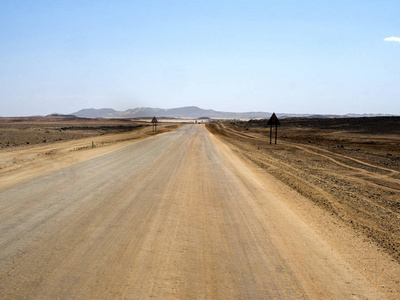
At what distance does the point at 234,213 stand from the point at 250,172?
613 centimetres

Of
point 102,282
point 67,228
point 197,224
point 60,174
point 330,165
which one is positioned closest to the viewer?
point 102,282

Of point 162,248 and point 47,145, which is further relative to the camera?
point 47,145

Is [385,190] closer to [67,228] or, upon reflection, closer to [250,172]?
[250,172]

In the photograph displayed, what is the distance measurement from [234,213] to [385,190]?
667 centimetres

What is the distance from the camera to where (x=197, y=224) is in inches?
244

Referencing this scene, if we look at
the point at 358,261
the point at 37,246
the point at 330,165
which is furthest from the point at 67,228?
the point at 330,165

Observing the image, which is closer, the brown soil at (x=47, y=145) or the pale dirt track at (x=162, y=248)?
the pale dirt track at (x=162, y=248)

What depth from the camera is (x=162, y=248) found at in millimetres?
5012

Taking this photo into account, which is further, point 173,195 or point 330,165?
point 330,165

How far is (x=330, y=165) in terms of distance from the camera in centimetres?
1662

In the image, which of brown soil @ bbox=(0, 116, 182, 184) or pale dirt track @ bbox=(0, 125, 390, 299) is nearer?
pale dirt track @ bbox=(0, 125, 390, 299)

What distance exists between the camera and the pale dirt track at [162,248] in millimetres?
3855

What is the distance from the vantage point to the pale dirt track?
3855 millimetres

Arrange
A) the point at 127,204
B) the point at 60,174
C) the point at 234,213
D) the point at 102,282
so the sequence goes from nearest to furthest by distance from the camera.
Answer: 1. the point at 102,282
2. the point at 234,213
3. the point at 127,204
4. the point at 60,174
